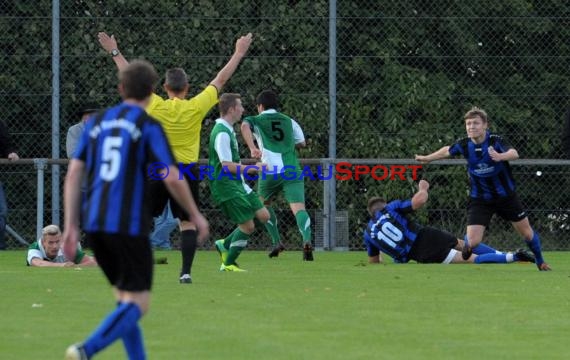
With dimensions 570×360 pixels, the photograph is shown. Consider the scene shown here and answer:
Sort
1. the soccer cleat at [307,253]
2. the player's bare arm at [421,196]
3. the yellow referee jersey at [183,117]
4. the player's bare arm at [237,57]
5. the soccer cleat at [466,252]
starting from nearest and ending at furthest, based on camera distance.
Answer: the player's bare arm at [237,57] < the yellow referee jersey at [183,117] < the soccer cleat at [466,252] < the player's bare arm at [421,196] < the soccer cleat at [307,253]

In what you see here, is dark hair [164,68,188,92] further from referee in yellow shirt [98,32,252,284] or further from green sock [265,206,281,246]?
green sock [265,206,281,246]

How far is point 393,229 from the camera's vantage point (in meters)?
15.6

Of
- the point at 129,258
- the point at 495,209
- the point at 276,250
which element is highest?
the point at 129,258

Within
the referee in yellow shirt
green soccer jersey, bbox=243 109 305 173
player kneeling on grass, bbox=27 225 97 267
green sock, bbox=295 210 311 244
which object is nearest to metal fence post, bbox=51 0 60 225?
green soccer jersey, bbox=243 109 305 173

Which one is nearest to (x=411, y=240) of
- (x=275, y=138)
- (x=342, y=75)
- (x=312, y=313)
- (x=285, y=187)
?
(x=285, y=187)

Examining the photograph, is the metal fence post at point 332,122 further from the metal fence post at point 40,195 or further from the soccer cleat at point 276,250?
the metal fence post at point 40,195

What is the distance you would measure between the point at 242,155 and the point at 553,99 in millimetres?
3993

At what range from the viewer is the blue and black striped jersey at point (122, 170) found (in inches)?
270

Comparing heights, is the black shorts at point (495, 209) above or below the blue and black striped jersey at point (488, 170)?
below

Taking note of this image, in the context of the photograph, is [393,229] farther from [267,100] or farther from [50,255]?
[50,255]

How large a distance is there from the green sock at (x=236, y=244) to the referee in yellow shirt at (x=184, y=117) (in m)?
1.22

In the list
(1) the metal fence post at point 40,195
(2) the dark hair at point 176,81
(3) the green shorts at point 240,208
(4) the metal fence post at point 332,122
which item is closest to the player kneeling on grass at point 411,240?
(3) the green shorts at point 240,208

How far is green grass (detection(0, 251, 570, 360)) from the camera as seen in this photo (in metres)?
7.68

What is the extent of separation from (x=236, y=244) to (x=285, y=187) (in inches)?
125
